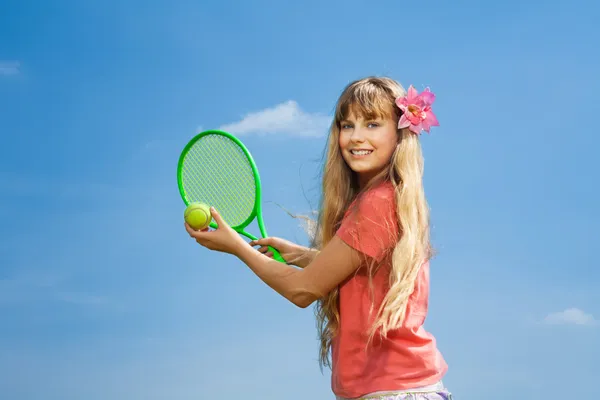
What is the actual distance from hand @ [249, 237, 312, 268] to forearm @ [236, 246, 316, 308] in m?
0.47

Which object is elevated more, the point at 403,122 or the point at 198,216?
the point at 403,122

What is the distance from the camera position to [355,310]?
145 inches

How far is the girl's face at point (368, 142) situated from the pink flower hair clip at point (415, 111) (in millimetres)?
83

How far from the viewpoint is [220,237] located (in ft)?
13.2

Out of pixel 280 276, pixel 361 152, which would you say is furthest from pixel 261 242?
pixel 361 152

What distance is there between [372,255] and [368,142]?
2.05 feet

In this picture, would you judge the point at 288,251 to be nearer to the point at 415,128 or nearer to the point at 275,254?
the point at 275,254

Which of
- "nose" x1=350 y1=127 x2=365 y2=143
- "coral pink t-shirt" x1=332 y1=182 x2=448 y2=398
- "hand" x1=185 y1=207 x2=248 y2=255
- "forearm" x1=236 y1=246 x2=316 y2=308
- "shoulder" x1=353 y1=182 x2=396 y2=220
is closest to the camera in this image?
"coral pink t-shirt" x1=332 y1=182 x2=448 y2=398

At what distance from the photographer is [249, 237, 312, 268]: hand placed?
4.48 meters

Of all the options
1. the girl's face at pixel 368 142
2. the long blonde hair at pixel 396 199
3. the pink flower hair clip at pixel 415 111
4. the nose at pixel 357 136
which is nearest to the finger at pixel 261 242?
the long blonde hair at pixel 396 199

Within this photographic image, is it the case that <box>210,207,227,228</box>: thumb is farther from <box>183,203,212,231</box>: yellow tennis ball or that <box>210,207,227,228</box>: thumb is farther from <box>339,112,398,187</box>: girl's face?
<box>339,112,398,187</box>: girl's face

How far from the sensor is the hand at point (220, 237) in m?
4.02

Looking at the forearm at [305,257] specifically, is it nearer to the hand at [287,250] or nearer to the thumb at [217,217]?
the hand at [287,250]

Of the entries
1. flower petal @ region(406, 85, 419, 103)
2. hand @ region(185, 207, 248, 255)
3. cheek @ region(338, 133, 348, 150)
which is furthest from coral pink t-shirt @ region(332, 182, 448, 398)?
hand @ region(185, 207, 248, 255)
